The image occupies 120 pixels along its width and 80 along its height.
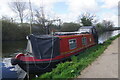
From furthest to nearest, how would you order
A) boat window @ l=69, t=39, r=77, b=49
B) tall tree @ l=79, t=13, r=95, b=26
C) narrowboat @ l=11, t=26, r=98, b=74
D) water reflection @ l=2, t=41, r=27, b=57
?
tall tree @ l=79, t=13, r=95, b=26 → water reflection @ l=2, t=41, r=27, b=57 → boat window @ l=69, t=39, r=77, b=49 → narrowboat @ l=11, t=26, r=98, b=74

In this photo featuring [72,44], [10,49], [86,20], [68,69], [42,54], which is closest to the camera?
[68,69]

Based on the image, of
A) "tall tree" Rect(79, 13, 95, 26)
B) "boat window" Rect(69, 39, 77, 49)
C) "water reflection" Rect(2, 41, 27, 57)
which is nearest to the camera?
"boat window" Rect(69, 39, 77, 49)

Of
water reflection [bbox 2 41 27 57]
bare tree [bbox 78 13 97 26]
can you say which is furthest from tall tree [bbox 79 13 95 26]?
water reflection [bbox 2 41 27 57]

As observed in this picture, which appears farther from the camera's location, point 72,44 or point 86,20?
point 86,20

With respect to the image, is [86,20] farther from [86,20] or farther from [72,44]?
[72,44]

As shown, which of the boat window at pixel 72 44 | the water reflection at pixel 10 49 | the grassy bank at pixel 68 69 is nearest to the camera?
the grassy bank at pixel 68 69

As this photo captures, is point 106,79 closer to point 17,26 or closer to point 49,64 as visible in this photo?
point 49,64

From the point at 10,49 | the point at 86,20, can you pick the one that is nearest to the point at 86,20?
the point at 86,20

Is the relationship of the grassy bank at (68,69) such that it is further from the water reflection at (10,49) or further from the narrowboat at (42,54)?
the water reflection at (10,49)

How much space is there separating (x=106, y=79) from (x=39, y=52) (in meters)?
3.99

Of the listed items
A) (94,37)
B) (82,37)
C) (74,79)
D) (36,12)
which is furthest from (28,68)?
(36,12)

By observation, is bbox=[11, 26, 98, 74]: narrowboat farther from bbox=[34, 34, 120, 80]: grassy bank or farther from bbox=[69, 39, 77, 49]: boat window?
bbox=[34, 34, 120, 80]: grassy bank

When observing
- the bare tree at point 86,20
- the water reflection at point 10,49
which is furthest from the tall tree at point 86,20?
the water reflection at point 10,49

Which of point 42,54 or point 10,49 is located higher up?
point 42,54
